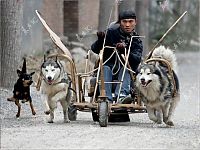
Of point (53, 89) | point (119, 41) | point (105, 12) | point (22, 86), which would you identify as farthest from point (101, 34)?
point (105, 12)

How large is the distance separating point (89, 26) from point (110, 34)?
14.8 metres

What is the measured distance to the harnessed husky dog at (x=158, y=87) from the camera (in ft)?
41.2

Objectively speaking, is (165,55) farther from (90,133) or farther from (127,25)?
(90,133)

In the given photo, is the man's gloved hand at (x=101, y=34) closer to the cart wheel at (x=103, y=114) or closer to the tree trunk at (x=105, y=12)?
the cart wheel at (x=103, y=114)

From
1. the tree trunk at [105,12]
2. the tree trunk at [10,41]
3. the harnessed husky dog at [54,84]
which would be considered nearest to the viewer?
the harnessed husky dog at [54,84]

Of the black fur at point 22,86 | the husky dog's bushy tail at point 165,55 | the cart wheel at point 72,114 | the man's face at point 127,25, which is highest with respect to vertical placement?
the man's face at point 127,25

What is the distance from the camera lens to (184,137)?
11.7 m

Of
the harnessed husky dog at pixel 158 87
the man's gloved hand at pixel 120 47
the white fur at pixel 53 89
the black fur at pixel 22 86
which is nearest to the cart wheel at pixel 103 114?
the harnessed husky dog at pixel 158 87

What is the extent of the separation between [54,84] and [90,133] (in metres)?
1.66

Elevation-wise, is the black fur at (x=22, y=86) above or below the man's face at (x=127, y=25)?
below

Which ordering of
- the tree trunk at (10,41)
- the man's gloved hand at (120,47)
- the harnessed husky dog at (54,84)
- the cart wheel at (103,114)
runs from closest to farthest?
1. the cart wheel at (103,114)
2. the harnessed husky dog at (54,84)
3. the man's gloved hand at (120,47)
4. the tree trunk at (10,41)

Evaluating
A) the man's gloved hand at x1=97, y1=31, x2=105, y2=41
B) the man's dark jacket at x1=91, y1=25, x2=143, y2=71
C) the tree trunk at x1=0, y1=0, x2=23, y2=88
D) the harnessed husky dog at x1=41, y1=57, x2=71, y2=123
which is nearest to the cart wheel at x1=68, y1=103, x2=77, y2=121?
the harnessed husky dog at x1=41, y1=57, x2=71, y2=123

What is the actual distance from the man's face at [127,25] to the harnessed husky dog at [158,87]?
0.72 metres

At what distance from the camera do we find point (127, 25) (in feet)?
43.6
